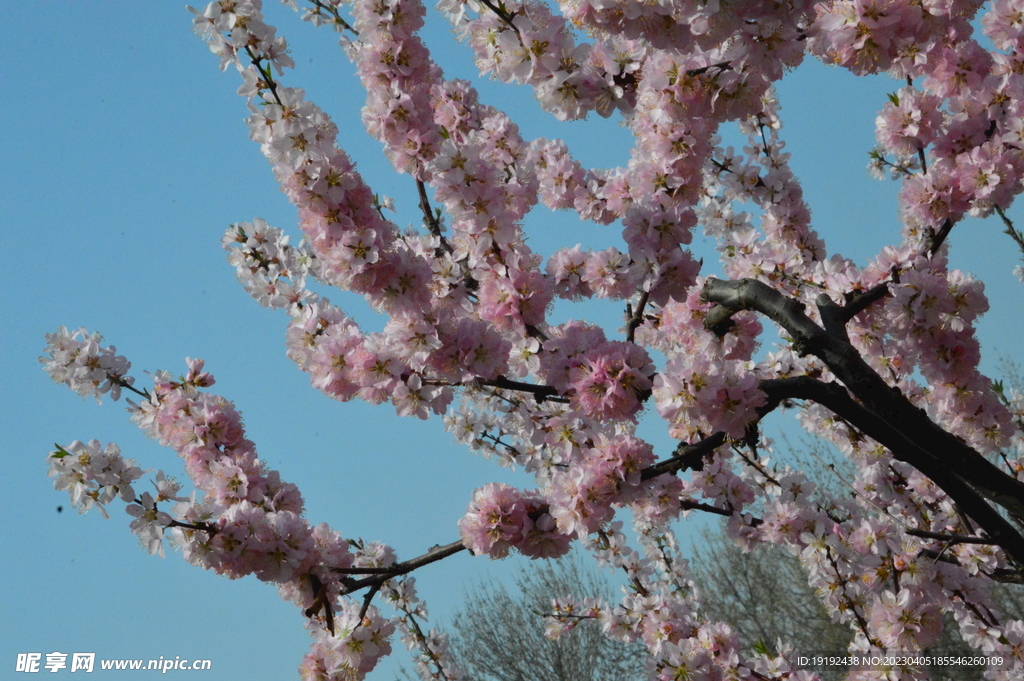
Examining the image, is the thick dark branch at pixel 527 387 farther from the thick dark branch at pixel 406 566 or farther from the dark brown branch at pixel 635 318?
the dark brown branch at pixel 635 318

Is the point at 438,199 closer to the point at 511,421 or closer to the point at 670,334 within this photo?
the point at 670,334

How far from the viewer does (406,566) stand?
2602 millimetres

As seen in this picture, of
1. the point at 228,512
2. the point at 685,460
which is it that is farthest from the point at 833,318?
the point at 228,512

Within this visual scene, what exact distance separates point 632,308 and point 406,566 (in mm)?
1604

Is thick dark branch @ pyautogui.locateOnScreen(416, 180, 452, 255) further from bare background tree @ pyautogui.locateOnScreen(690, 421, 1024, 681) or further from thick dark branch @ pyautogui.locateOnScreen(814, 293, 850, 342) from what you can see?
bare background tree @ pyautogui.locateOnScreen(690, 421, 1024, 681)

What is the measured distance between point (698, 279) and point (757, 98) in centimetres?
94

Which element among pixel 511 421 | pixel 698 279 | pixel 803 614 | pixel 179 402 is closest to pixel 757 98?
pixel 698 279

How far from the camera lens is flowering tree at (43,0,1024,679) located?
7.40 ft

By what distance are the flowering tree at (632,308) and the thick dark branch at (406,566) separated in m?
→ 0.01

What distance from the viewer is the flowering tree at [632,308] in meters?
2.26

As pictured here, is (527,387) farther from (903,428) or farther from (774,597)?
(774,597)

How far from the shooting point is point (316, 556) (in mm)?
2574

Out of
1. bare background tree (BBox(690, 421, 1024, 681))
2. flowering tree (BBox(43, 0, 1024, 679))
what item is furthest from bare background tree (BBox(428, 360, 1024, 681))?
flowering tree (BBox(43, 0, 1024, 679))

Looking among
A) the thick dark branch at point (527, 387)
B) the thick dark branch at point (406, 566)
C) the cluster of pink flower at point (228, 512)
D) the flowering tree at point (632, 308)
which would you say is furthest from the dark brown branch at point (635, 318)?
the cluster of pink flower at point (228, 512)
